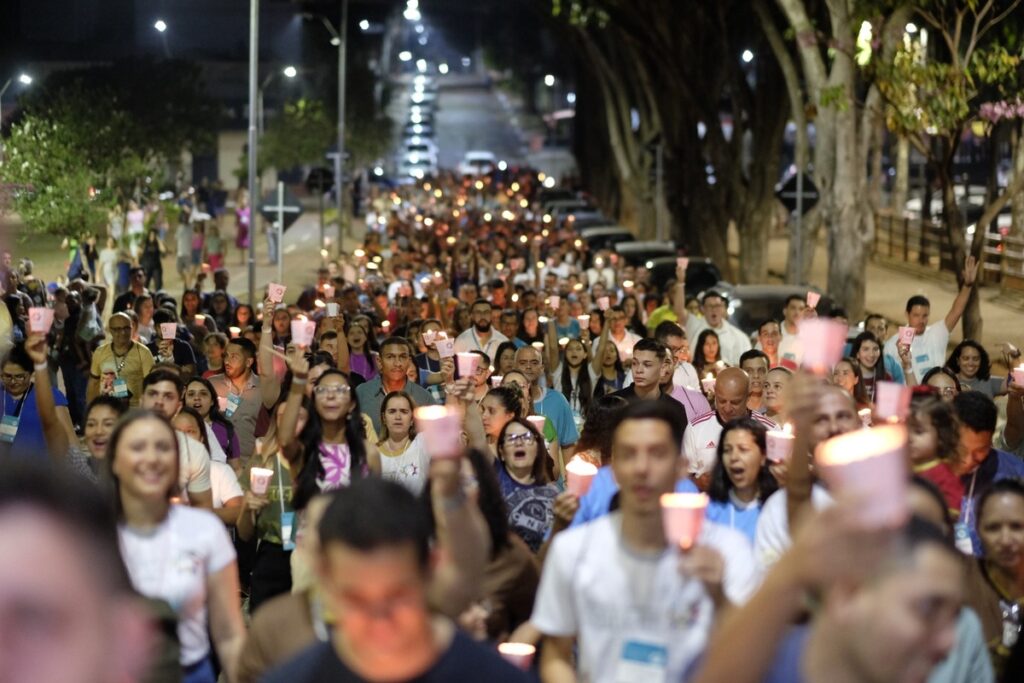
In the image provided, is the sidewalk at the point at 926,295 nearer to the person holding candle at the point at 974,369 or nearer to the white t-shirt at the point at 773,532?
the person holding candle at the point at 974,369

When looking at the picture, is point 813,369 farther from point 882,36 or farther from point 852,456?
point 882,36

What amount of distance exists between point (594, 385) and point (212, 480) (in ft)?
19.0

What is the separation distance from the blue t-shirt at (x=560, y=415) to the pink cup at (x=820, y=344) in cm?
620

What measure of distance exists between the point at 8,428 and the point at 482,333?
18.6ft

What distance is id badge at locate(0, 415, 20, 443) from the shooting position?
9859 mm

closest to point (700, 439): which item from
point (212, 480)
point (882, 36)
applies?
A: point (212, 480)

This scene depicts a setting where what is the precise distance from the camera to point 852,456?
317 cm

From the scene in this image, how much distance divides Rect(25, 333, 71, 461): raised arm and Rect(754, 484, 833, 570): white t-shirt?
11.6 feet

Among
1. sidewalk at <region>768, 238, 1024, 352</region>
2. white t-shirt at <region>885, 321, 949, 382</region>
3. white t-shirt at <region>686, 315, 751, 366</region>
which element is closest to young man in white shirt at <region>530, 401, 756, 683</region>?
white t-shirt at <region>885, 321, 949, 382</region>

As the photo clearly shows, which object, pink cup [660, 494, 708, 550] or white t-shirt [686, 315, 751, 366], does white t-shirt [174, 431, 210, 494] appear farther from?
white t-shirt [686, 315, 751, 366]

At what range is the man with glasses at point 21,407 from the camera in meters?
9.35

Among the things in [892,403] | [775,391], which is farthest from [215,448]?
[892,403]

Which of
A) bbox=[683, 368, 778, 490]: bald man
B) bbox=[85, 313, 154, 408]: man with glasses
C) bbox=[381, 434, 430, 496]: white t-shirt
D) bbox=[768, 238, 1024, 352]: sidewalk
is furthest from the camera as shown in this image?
bbox=[768, 238, 1024, 352]: sidewalk

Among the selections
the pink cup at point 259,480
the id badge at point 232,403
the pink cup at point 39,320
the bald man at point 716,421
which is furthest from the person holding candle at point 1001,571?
the id badge at point 232,403
